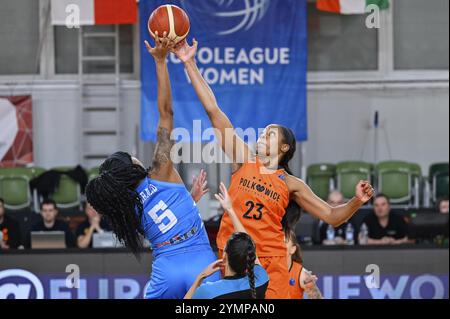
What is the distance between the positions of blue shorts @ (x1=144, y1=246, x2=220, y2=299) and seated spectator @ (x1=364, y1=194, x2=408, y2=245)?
18.7 ft

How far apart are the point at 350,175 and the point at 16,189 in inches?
165

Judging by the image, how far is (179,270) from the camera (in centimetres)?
715

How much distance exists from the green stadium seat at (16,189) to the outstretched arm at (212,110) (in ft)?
24.8

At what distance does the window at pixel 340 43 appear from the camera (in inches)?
628

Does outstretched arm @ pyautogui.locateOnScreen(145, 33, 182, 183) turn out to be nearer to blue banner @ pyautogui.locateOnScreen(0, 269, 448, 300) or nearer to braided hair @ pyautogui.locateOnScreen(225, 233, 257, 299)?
braided hair @ pyautogui.locateOnScreen(225, 233, 257, 299)

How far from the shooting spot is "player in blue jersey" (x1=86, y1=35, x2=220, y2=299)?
7.02 meters

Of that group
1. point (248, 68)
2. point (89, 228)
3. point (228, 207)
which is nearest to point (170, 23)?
point (228, 207)

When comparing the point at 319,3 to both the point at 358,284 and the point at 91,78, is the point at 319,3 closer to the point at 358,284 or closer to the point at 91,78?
the point at 91,78

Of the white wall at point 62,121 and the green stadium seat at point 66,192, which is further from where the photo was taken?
the white wall at point 62,121

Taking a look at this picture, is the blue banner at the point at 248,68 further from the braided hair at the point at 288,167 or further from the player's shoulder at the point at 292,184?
the player's shoulder at the point at 292,184

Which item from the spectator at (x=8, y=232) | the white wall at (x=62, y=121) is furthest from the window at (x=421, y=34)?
the spectator at (x=8, y=232)

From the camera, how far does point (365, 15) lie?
52.0 ft
